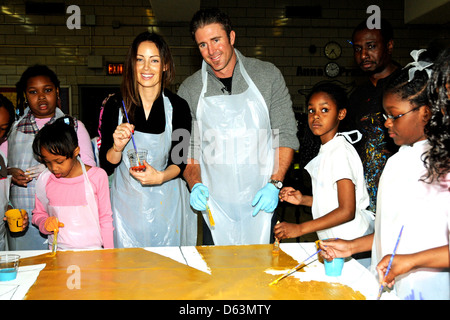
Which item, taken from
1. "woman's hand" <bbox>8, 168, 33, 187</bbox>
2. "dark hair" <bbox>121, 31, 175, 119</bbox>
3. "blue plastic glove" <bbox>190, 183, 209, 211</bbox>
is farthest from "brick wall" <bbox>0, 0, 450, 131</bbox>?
"blue plastic glove" <bbox>190, 183, 209, 211</bbox>

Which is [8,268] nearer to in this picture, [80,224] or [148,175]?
[80,224]

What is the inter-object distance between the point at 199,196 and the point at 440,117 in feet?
3.81

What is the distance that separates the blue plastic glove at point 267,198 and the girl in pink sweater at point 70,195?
0.73 metres

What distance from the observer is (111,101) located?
2.10m

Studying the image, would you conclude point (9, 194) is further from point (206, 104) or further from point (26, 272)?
point (206, 104)

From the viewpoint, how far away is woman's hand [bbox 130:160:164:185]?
74.9 inches

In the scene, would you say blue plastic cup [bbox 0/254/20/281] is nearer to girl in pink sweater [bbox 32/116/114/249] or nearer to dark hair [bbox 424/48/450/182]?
girl in pink sweater [bbox 32/116/114/249]

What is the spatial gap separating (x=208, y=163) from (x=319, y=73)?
5558 mm

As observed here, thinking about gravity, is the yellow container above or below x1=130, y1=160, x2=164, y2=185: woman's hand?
below

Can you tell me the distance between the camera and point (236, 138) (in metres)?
2.12

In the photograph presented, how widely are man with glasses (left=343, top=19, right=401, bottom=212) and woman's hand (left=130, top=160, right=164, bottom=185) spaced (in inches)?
39.8
